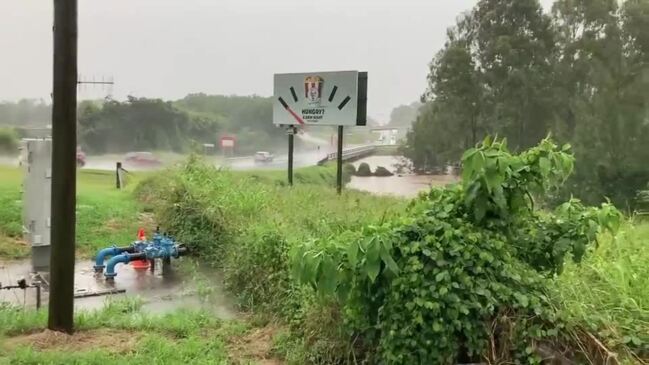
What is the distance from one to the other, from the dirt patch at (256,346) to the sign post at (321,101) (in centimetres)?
440

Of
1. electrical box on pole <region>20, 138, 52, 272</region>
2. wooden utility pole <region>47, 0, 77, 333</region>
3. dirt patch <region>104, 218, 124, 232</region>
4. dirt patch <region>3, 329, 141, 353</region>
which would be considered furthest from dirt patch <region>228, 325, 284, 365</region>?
dirt patch <region>104, 218, 124, 232</region>

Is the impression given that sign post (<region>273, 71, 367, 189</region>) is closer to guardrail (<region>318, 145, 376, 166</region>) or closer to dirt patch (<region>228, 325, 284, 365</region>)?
guardrail (<region>318, 145, 376, 166</region>)

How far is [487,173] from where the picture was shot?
9.27 feet

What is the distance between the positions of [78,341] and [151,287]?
1632mm

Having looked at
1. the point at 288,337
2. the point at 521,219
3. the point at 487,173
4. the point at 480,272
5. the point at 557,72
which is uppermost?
the point at 557,72

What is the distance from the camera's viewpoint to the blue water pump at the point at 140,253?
5.60 m

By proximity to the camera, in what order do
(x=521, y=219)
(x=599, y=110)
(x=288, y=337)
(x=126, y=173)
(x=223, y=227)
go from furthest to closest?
(x=126, y=173) < (x=599, y=110) < (x=223, y=227) < (x=288, y=337) < (x=521, y=219)

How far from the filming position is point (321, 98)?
894 cm

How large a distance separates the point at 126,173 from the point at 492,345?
28.4 feet

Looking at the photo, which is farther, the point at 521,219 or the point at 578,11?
the point at 578,11

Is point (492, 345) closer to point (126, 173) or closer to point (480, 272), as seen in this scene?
point (480, 272)

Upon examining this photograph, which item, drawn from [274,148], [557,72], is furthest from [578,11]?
[274,148]

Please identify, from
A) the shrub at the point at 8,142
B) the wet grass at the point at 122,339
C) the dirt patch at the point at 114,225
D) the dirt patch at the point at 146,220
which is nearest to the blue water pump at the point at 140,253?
the wet grass at the point at 122,339

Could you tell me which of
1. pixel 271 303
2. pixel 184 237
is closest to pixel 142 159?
pixel 184 237
